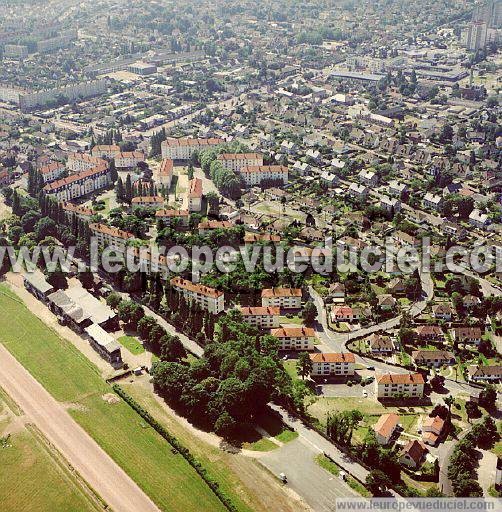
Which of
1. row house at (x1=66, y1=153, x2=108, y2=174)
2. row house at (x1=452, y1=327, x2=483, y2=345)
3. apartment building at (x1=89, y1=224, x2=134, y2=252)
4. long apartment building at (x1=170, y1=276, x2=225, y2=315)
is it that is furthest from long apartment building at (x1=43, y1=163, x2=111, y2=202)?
row house at (x1=452, y1=327, x2=483, y2=345)

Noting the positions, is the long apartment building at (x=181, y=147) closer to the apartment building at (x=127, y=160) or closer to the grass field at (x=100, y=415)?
the apartment building at (x=127, y=160)

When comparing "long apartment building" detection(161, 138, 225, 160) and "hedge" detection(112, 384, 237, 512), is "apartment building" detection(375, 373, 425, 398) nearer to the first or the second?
"hedge" detection(112, 384, 237, 512)

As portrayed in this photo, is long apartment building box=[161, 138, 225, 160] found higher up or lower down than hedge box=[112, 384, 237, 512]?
higher up

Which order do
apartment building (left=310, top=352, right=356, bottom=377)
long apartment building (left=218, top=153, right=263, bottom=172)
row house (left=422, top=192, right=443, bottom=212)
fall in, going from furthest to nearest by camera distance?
long apartment building (left=218, top=153, right=263, bottom=172), row house (left=422, top=192, right=443, bottom=212), apartment building (left=310, top=352, right=356, bottom=377)

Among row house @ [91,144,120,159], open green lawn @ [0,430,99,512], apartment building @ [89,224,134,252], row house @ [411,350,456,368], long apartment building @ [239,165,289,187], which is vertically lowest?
open green lawn @ [0,430,99,512]

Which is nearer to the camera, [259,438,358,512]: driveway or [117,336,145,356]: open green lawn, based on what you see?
[259,438,358,512]: driveway

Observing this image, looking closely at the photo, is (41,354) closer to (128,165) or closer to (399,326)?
(399,326)
